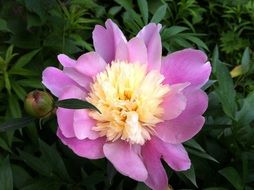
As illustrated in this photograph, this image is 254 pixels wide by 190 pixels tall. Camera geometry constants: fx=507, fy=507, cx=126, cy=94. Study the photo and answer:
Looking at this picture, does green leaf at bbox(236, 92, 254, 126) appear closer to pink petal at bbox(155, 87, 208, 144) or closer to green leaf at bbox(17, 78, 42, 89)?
pink petal at bbox(155, 87, 208, 144)

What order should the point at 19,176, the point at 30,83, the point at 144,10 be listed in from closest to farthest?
1. the point at 19,176
2. the point at 30,83
3. the point at 144,10

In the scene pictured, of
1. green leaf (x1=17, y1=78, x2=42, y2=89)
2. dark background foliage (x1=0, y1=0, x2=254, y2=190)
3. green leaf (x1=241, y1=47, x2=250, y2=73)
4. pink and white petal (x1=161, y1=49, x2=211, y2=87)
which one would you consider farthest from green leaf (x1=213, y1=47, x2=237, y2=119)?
green leaf (x1=17, y1=78, x2=42, y2=89)

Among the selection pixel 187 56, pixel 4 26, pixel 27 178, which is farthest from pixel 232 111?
pixel 4 26

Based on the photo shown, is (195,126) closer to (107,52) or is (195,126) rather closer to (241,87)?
(107,52)

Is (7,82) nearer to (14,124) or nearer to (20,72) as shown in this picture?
(20,72)

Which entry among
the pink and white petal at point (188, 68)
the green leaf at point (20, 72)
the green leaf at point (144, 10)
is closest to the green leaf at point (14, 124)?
the pink and white petal at point (188, 68)

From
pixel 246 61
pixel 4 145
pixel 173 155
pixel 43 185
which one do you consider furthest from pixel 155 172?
pixel 246 61

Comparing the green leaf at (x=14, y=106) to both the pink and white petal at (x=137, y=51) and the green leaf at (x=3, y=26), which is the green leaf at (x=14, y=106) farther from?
the pink and white petal at (x=137, y=51)
